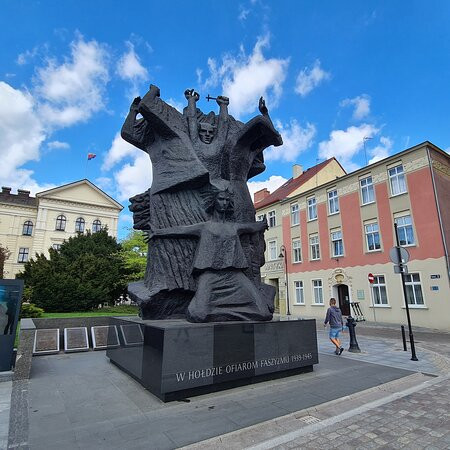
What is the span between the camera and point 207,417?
155 inches

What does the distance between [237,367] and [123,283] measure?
2337 centimetres

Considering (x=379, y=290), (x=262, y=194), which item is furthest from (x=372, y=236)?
(x=262, y=194)

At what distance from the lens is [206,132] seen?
25.3 ft

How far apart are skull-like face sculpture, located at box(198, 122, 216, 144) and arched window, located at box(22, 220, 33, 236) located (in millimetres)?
46005

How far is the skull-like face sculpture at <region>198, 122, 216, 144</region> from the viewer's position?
7670 mm

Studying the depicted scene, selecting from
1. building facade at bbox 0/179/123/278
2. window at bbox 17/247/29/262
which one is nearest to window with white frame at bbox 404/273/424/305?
building facade at bbox 0/179/123/278

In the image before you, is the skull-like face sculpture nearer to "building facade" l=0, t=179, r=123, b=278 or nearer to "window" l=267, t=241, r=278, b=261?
"window" l=267, t=241, r=278, b=261

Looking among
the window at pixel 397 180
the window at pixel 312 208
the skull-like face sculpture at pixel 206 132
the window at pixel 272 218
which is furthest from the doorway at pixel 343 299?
the skull-like face sculpture at pixel 206 132

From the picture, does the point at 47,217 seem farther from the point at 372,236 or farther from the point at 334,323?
the point at 334,323

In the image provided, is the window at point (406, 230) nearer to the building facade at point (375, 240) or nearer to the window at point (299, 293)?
the building facade at point (375, 240)

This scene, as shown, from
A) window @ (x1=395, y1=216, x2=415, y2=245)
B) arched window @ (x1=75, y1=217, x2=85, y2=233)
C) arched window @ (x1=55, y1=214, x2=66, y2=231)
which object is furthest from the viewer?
arched window @ (x1=75, y1=217, x2=85, y2=233)

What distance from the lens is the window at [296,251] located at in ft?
90.4

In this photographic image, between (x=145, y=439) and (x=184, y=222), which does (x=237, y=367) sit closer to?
(x=145, y=439)

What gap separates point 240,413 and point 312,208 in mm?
24299
